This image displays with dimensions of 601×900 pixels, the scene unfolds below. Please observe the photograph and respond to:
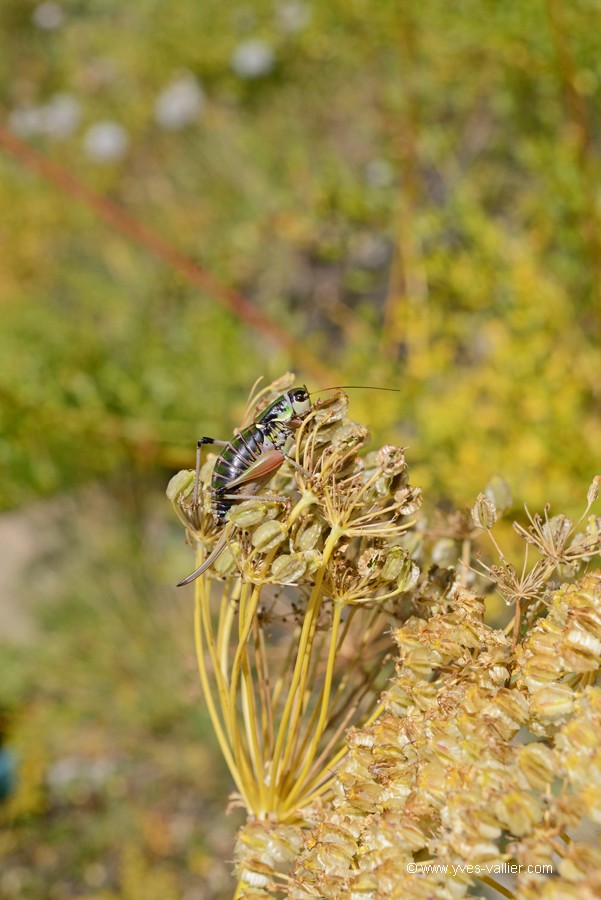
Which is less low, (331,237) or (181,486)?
(331,237)

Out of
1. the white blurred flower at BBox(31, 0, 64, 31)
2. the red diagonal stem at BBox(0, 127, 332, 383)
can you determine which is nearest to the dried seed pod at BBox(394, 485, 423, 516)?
the red diagonal stem at BBox(0, 127, 332, 383)

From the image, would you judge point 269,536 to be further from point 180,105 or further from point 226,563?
point 180,105

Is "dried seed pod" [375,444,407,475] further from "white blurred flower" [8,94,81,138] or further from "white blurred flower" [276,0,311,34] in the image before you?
"white blurred flower" [8,94,81,138]

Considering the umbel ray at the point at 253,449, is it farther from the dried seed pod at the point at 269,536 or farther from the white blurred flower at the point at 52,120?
the white blurred flower at the point at 52,120

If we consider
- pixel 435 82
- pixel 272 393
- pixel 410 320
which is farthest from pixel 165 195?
pixel 272 393

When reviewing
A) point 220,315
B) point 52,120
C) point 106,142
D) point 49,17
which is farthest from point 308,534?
point 49,17

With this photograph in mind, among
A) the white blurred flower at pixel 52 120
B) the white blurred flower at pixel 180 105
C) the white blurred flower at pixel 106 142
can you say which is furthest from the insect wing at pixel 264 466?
the white blurred flower at pixel 52 120

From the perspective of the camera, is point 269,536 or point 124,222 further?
point 124,222
